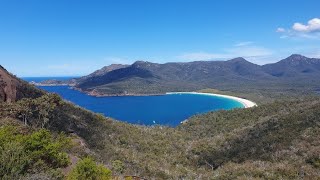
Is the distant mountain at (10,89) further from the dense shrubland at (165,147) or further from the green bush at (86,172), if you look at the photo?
the green bush at (86,172)

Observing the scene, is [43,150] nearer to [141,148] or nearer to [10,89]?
[10,89]

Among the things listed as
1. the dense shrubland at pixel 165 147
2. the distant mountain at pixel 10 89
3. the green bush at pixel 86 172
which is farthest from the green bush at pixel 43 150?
the distant mountain at pixel 10 89

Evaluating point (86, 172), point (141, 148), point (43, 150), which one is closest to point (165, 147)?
point (141, 148)

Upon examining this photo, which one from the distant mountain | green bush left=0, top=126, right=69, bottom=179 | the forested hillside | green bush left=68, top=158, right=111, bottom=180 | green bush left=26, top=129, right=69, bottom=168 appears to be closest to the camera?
green bush left=0, top=126, right=69, bottom=179

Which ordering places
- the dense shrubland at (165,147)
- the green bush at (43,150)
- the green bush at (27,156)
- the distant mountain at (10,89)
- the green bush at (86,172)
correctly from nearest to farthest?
the green bush at (27,156) < the green bush at (86,172) < the green bush at (43,150) < the dense shrubland at (165,147) < the distant mountain at (10,89)

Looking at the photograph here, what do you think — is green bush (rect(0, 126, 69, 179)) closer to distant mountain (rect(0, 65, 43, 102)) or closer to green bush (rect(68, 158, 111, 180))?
green bush (rect(68, 158, 111, 180))

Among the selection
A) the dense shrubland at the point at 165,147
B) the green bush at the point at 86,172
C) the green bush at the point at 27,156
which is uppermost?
the green bush at the point at 27,156

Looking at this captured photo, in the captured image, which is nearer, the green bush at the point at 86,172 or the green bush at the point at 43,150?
the green bush at the point at 86,172

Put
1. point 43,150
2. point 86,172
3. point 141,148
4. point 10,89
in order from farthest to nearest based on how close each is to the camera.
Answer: point 141,148 < point 10,89 < point 43,150 < point 86,172

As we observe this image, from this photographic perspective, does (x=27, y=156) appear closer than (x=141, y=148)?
Yes

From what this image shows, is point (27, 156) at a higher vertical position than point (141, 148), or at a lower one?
higher

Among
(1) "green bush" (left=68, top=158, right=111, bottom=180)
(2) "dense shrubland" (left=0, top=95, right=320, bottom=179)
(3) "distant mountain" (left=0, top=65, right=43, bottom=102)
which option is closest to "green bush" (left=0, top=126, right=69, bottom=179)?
(2) "dense shrubland" (left=0, top=95, right=320, bottom=179)
